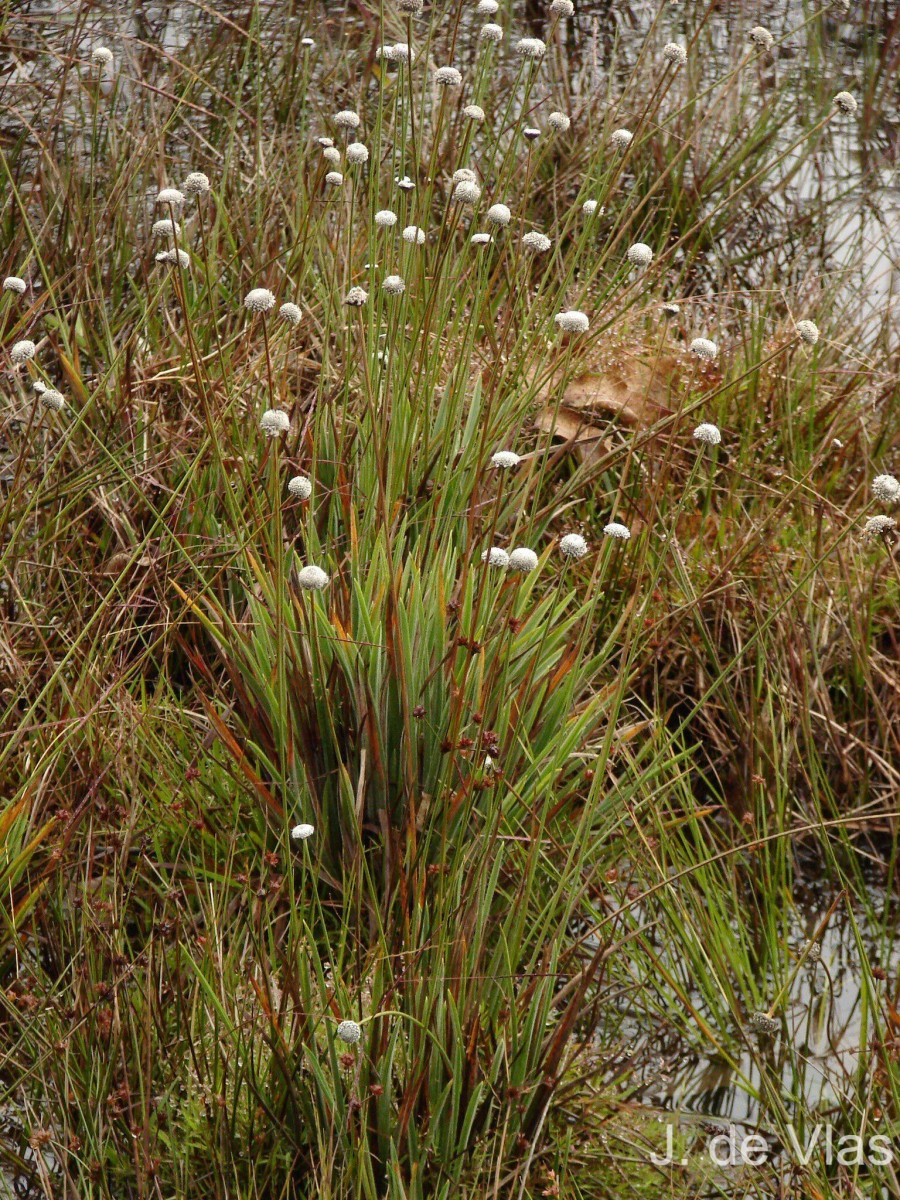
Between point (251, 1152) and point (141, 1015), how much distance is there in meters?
0.28

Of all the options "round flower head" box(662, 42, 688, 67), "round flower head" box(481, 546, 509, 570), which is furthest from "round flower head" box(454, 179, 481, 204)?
"round flower head" box(481, 546, 509, 570)

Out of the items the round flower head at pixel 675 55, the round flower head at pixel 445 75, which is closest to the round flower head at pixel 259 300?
the round flower head at pixel 445 75

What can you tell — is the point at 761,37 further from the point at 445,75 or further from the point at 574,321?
the point at 574,321

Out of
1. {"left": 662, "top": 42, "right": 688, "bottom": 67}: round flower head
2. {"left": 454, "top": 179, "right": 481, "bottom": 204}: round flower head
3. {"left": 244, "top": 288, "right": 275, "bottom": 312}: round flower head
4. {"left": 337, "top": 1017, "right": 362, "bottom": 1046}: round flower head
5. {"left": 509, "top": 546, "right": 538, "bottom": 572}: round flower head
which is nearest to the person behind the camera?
{"left": 337, "top": 1017, "right": 362, "bottom": 1046}: round flower head

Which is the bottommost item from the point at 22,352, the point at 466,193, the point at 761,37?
the point at 22,352

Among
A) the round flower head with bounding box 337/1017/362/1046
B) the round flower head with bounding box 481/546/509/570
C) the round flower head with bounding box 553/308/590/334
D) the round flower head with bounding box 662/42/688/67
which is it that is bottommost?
the round flower head with bounding box 337/1017/362/1046

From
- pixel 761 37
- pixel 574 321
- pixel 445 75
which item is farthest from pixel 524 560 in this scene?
pixel 761 37

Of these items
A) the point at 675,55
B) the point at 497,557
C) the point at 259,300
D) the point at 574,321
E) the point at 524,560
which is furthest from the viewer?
the point at 675,55

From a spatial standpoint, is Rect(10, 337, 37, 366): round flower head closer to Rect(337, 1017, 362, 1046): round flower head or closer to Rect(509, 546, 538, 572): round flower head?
Rect(509, 546, 538, 572): round flower head

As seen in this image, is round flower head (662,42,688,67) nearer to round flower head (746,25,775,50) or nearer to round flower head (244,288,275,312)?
round flower head (746,25,775,50)

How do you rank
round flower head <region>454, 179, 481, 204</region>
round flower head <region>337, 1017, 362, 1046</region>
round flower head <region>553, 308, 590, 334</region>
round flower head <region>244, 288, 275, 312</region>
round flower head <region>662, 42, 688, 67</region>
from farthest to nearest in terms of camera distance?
round flower head <region>662, 42, 688, 67</region> → round flower head <region>454, 179, 481, 204</region> → round flower head <region>553, 308, 590, 334</region> → round flower head <region>244, 288, 275, 312</region> → round flower head <region>337, 1017, 362, 1046</region>

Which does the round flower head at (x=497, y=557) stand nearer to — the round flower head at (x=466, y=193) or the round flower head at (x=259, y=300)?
the round flower head at (x=259, y=300)

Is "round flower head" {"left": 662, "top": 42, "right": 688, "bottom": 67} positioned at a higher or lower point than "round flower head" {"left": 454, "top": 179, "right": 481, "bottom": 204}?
higher

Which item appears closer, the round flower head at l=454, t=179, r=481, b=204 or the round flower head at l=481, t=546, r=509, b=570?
the round flower head at l=481, t=546, r=509, b=570
